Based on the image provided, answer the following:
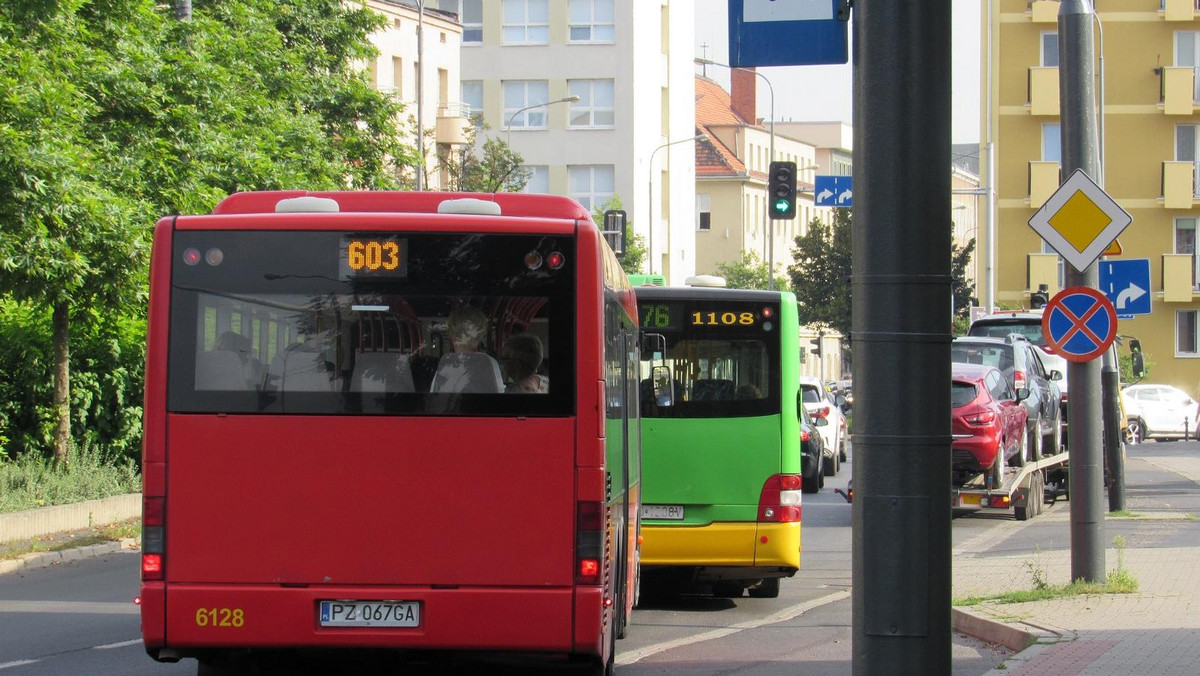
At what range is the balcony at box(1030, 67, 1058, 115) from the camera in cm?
6212

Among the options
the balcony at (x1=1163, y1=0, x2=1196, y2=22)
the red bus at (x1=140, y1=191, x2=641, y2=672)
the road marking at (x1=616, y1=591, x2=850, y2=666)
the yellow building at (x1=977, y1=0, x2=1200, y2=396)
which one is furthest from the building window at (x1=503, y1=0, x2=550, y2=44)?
the red bus at (x1=140, y1=191, x2=641, y2=672)

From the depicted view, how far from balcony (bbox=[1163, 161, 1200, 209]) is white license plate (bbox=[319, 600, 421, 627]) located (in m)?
58.8

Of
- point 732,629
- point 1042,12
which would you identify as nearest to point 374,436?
point 732,629

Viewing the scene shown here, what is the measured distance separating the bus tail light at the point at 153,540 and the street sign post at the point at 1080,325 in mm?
7681

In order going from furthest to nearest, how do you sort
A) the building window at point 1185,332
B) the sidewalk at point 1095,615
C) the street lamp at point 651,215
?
1. the street lamp at point 651,215
2. the building window at point 1185,332
3. the sidewalk at point 1095,615

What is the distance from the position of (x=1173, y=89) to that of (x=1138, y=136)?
82.0 inches

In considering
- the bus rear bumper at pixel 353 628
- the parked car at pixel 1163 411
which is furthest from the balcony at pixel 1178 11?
the bus rear bumper at pixel 353 628

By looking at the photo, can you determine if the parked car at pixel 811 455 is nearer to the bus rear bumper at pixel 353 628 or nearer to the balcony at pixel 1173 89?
the bus rear bumper at pixel 353 628

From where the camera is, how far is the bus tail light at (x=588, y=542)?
800 cm

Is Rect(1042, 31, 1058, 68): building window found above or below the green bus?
above

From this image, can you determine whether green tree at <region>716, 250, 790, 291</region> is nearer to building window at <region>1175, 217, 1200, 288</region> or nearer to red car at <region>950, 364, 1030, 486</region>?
building window at <region>1175, 217, 1200, 288</region>

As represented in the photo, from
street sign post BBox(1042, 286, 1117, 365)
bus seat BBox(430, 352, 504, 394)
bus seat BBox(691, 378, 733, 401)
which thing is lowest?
bus seat BBox(691, 378, 733, 401)

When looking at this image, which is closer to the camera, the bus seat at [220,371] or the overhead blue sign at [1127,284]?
the bus seat at [220,371]

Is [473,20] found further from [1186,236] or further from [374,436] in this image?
[374,436]
